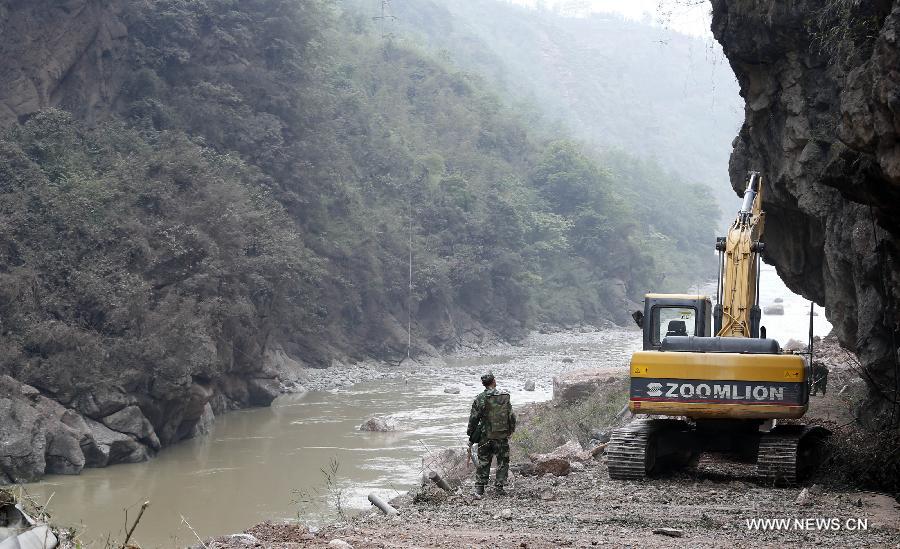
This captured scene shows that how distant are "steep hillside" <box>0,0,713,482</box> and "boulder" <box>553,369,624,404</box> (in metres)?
8.98

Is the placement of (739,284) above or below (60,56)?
below

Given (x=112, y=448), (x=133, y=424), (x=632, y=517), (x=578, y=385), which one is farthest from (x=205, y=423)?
(x=632, y=517)

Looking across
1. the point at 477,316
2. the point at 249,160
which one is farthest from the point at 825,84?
the point at 477,316

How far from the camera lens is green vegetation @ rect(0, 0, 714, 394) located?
2539 cm

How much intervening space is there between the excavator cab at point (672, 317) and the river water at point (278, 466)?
5.75 m

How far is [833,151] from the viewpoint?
1077 centimetres

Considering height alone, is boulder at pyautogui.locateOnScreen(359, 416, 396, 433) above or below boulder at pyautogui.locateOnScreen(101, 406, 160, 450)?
below

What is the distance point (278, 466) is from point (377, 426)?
4.09 metres

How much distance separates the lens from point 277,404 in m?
31.8

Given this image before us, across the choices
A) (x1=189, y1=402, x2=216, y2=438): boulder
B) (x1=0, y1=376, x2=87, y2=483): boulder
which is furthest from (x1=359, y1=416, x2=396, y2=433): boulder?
(x1=0, y1=376, x2=87, y2=483): boulder

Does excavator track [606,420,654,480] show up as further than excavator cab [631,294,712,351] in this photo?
No

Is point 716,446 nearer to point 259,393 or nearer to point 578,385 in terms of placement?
point 578,385

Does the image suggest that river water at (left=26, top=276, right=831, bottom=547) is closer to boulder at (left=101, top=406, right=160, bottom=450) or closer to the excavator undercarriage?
boulder at (left=101, top=406, right=160, bottom=450)

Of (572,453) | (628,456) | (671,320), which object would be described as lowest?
(572,453)
